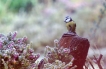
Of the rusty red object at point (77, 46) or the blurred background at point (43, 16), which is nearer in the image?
the rusty red object at point (77, 46)

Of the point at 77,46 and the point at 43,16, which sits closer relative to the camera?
the point at 77,46

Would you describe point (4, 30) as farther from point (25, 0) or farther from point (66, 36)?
point (66, 36)

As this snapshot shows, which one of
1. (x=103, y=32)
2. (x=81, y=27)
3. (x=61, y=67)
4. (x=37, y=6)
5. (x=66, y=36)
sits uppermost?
(x=37, y=6)

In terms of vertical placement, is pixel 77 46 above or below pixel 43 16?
below

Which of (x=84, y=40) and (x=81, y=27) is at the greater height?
(x=81, y=27)

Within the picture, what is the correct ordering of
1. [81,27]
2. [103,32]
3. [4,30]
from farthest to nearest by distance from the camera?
1. [4,30]
2. [81,27]
3. [103,32]

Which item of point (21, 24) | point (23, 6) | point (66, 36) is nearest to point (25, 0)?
point (23, 6)

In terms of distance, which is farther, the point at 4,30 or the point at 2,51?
the point at 4,30
